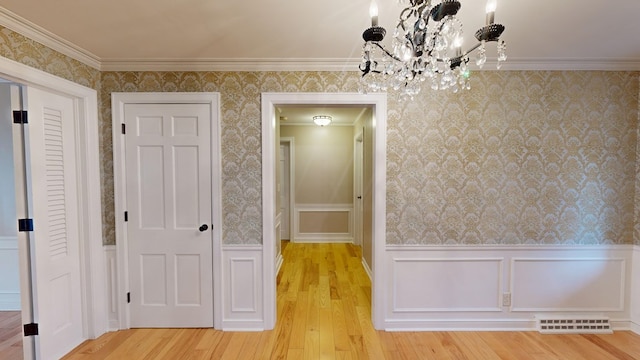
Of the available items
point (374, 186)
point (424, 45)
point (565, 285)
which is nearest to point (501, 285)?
point (565, 285)

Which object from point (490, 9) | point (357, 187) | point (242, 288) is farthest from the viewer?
point (357, 187)

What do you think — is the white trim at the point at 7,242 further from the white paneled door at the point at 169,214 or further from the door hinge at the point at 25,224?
the white paneled door at the point at 169,214

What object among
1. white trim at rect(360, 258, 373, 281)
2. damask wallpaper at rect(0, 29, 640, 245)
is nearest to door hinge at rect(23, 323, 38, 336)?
damask wallpaper at rect(0, 29, 640, 245)

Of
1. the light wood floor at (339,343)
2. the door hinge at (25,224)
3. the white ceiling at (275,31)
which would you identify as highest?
the white ceiling at (275,31)

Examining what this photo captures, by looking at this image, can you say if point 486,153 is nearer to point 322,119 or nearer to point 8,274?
point 322,119

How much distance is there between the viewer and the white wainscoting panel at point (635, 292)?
2492mm

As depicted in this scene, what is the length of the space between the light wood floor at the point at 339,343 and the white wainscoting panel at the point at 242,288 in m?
0.10

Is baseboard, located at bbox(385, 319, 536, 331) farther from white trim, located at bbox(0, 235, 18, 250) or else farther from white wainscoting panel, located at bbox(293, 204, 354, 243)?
white trim, located at bbox(0, 235, 18, 250)

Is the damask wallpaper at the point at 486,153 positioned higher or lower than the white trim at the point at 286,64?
lower

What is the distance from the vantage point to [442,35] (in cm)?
119

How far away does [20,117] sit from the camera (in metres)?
1.99

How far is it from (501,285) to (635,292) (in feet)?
3.80

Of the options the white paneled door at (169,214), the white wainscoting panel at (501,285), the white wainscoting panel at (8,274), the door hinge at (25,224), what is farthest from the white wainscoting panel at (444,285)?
the white wainscoting panel at (8,274)

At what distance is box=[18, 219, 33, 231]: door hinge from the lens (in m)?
2.01
